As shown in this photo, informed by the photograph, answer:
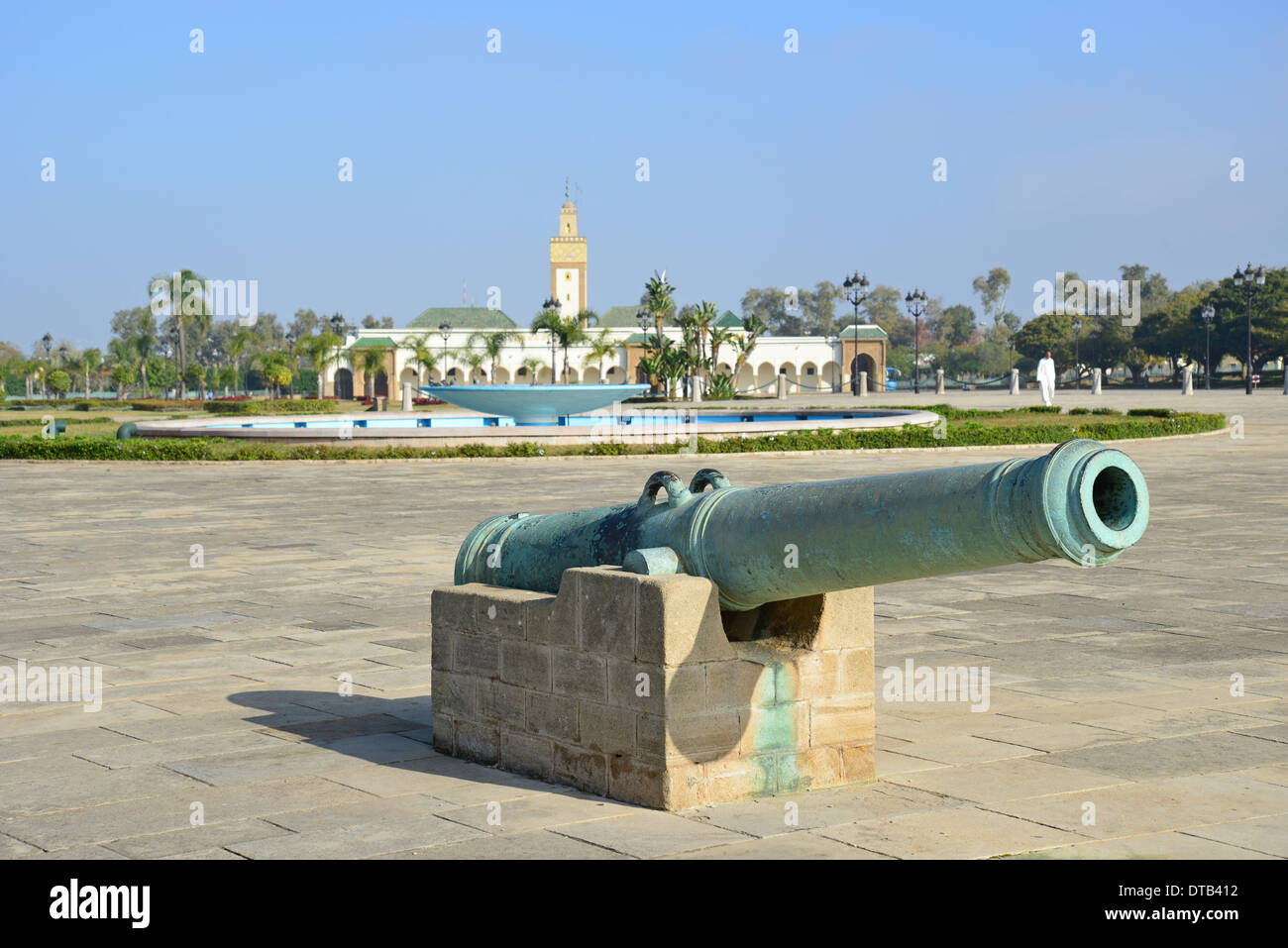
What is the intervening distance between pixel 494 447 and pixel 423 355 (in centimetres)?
4717

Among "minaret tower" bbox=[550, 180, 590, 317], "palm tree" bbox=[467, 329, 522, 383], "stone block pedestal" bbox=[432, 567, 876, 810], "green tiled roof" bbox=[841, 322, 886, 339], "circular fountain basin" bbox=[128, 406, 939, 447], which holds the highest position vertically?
"minaret tower" bbox=[550, 180, 590, 317]

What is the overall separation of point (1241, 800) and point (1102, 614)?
3544 mm

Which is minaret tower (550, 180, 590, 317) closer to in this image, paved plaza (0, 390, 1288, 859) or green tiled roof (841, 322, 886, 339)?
green tiled roof (841, 322, 886, 339)

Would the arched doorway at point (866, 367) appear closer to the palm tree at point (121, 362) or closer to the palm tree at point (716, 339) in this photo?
the palm tree at point (716, 339)

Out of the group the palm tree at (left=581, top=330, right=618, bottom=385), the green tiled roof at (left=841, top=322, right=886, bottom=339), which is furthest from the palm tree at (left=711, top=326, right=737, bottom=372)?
the green tiled roof at (left=841, top=322, right=886, bottom=339)

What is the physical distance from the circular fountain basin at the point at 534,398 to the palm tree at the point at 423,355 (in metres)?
39.0

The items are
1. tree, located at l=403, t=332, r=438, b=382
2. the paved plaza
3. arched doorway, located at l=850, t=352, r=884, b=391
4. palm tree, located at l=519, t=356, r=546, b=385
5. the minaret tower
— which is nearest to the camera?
the paved plaza

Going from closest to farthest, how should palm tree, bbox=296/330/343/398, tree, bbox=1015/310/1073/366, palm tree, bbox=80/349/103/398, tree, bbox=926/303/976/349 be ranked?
palm tree, bbox=296/330/343/398
tree, bbox=1015/310/1073/366
palm tree, bbox=80/349/103/398
tree, bbox=926/303/976/349

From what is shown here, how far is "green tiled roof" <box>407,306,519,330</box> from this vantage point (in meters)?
88.6

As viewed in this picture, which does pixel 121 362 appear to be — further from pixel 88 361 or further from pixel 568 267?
pixel 568 267

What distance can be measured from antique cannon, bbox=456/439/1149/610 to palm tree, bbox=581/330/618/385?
6283 cm

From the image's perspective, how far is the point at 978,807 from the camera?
4.20 metres

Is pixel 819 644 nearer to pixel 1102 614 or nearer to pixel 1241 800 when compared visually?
pixel 1241 800
